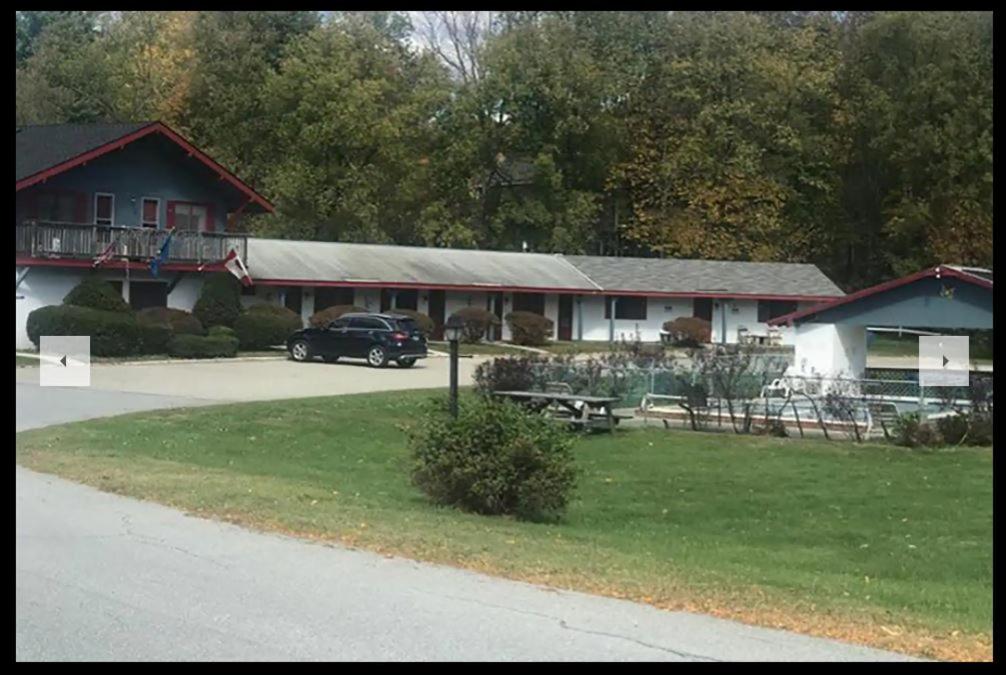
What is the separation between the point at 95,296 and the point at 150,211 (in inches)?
200

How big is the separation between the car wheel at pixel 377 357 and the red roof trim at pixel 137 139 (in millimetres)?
21815

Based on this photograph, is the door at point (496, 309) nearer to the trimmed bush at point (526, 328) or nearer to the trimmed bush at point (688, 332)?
the trimmed bush at point (526, 328)

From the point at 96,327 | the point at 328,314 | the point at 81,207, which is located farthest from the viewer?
the point at 328,314

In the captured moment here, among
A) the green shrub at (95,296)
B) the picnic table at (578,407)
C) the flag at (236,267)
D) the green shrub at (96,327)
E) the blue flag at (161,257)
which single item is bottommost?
the picnic table at (578,407)

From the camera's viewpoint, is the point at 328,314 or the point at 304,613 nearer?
the point at 304,613

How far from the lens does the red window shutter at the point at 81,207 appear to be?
11.2 metres

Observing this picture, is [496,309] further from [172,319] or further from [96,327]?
[96,327]

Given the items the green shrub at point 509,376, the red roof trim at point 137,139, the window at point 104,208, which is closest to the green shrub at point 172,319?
the green shrub at point 509,376

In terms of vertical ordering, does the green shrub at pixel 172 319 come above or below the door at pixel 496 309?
below

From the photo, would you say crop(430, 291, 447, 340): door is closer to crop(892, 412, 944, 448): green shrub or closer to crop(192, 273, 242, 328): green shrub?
crop(192, 273, 242, 328): green shrub

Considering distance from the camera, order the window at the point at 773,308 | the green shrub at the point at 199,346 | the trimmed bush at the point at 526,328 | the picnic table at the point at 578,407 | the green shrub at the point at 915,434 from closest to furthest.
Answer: the green shrub at the point at 915,434
the picnic table at the point at 578,407
the green shrub at the point at 199,346
the trimmed bush at the point at 526,328
the window at the point at 773,308

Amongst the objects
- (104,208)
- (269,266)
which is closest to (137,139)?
(104,208)

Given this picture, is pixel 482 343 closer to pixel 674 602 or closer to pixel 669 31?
pixel 669 31

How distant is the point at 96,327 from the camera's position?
20.8m
